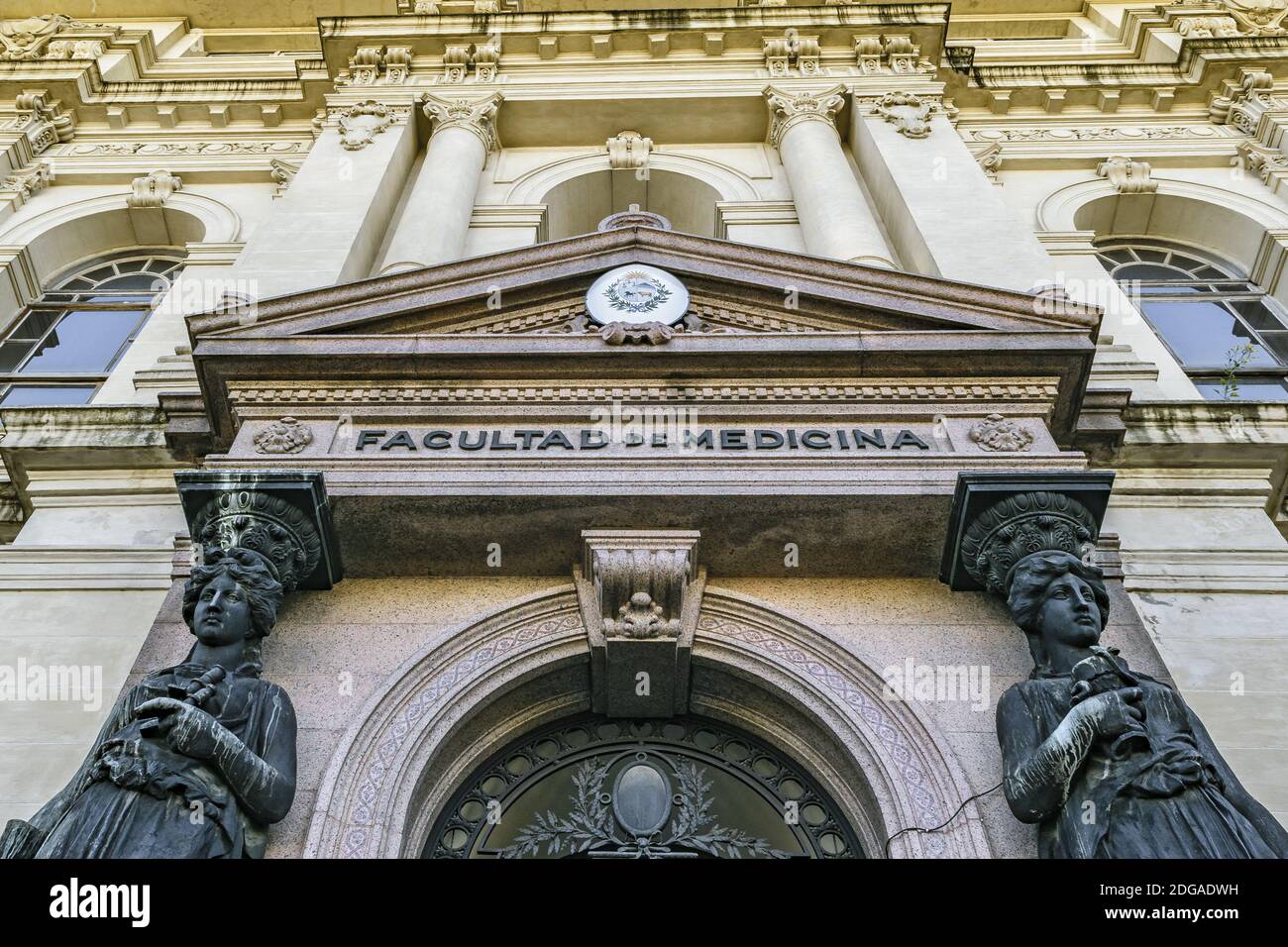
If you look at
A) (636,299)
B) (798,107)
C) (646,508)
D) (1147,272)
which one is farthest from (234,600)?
(1147,272)

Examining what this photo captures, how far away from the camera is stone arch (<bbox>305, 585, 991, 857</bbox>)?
6.78 metres

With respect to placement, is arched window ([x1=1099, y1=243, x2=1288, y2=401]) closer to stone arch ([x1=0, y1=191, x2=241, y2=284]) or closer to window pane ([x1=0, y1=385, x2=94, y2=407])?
stone arch ([x1=0, y1=191, x2=241, y2=284])

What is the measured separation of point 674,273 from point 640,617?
3.55m

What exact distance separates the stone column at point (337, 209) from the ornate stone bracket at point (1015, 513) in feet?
23.3

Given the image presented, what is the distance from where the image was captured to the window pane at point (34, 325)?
14.7 m

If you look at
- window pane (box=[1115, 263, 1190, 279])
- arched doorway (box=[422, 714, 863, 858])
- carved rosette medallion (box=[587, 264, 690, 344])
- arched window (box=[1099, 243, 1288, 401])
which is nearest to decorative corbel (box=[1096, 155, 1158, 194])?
arched window (box=[1099, 243, 1288, 401])

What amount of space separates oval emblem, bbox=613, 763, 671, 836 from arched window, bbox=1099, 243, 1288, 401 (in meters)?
8.28

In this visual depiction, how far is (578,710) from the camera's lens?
819 centimetres

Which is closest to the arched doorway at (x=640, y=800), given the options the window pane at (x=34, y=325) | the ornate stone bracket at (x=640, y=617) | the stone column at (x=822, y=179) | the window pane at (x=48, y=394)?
the ornate stone bracket at (x=640, y=617)

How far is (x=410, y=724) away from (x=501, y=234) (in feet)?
30.2

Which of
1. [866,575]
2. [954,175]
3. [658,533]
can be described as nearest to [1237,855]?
[866,575]

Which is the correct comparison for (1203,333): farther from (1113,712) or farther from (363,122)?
(363,122)

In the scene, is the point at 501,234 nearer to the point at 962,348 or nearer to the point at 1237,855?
the point at 962,348

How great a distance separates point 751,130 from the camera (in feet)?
58.1
